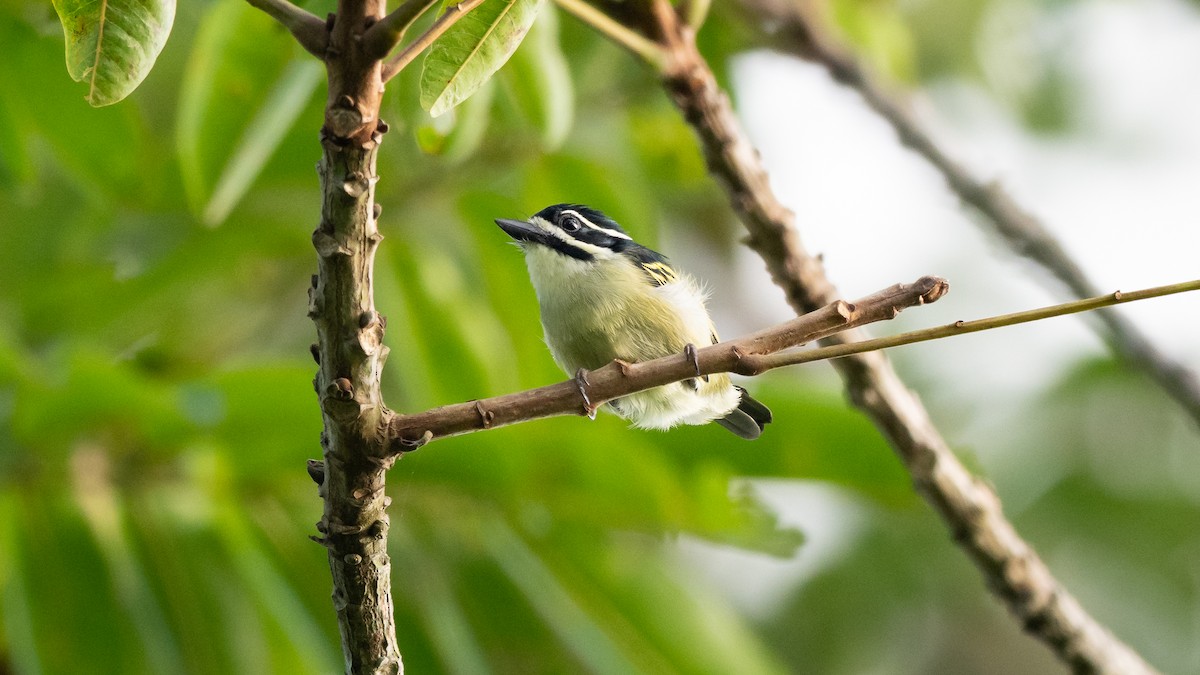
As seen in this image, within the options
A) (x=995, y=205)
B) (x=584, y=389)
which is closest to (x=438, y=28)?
(x=584, y=389)

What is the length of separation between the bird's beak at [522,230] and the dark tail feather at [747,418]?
62cm

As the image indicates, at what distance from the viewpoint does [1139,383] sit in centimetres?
698

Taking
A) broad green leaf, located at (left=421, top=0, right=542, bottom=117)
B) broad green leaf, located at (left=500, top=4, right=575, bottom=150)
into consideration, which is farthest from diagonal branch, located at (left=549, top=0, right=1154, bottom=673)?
broad green leaf, located at (left=421, top=0, right=542, bottom=117)

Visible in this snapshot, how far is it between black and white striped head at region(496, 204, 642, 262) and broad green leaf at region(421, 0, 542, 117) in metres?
1.22

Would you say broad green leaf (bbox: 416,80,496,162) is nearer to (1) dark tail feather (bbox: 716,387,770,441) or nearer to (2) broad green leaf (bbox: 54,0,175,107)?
(2) broad green leaf (bbox: 54,0,175,107)

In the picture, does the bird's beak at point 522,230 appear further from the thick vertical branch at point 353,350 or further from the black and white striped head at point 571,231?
the thick vertical branch at point 353,350

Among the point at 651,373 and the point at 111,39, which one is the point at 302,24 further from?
the point at 651,373

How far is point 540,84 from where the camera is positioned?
8.06ft

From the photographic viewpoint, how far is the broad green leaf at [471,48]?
1.40 meters

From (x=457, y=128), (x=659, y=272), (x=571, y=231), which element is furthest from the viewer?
(x=659, y=272)

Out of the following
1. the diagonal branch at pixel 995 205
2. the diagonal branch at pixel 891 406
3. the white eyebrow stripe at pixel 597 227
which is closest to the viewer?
the diagonal branch at pixel 891 406

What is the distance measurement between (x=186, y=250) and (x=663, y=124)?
6.56ft

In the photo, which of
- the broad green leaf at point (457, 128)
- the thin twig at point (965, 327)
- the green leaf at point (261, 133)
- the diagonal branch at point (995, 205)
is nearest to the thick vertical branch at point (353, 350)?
the thin twig at point (965, 327)

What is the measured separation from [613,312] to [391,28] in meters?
1.46
